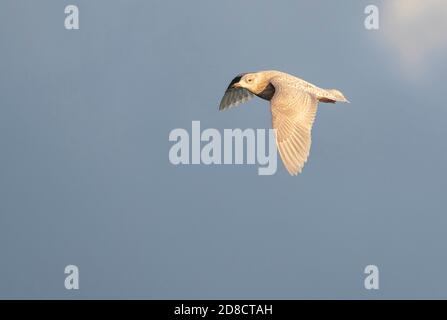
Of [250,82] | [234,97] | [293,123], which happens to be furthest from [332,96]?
[234,97]

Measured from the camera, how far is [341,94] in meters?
13.8

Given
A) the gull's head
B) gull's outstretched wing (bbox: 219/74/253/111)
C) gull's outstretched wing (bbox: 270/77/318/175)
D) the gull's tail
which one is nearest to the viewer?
gull's outstretched wing (bbox: 270/77/318/175)

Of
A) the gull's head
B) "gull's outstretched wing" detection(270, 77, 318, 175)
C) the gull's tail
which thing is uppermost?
the gull's head

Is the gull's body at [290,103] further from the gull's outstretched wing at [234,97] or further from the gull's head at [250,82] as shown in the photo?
the gull's outstretched wing at [234,97]

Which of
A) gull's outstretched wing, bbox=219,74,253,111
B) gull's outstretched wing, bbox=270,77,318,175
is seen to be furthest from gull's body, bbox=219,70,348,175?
gull's outstretched wing, bbox=219,74,253,111

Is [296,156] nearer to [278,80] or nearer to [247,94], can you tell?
[278,80]

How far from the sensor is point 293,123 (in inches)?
471

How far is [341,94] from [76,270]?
7.25 meters

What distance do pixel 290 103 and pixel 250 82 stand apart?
2042 mm

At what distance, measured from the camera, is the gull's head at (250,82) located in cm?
1436

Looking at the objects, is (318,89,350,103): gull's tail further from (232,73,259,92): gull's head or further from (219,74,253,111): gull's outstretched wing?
(219,74,253,111): gull's outstretched wing

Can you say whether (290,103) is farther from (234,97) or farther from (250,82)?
(234,97)

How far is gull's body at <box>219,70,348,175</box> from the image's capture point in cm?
1151

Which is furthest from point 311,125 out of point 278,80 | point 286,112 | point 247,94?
point 247,94
